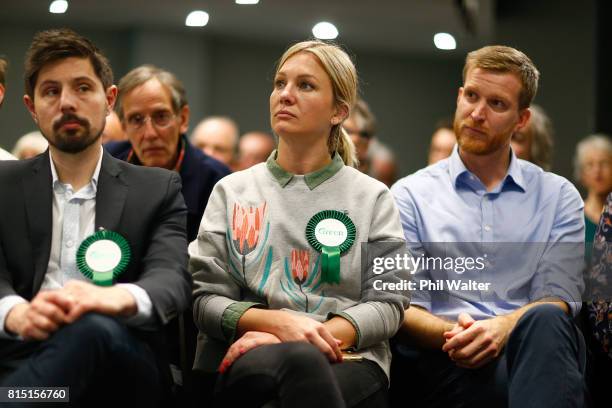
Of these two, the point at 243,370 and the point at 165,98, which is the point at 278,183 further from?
the point at 165,98

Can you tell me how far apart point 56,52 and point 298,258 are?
80 centimetres

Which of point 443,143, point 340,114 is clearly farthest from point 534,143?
point 340,114

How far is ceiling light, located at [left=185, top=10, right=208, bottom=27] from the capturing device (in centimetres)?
429

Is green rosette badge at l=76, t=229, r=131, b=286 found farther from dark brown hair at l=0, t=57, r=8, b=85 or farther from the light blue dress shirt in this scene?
dark brown hair at l=0, t=57, r=8, b=85

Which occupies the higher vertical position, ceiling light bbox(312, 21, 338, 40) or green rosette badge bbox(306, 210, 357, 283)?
ceiling light bbox(312, 21, 338, 40)

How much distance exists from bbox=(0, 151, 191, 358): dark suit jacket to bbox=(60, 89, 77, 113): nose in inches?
5.7

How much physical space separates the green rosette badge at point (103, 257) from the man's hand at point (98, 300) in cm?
9

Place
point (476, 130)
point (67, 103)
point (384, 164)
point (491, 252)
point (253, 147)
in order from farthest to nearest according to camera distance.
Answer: point (253, 147) < point (384, 164) < point (476, 130) < point (491, 252) < point (67, 103)

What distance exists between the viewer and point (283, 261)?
2.22 m

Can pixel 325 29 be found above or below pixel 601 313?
above

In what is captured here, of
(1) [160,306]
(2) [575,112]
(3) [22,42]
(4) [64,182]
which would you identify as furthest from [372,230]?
(2) [575,112]

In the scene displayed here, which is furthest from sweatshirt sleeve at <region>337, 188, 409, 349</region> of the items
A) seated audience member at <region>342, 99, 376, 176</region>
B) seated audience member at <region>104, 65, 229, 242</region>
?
seated audience member at <region>342, 99, 376, 176</region>

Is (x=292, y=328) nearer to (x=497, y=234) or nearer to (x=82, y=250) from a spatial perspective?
(x=82, y=250)

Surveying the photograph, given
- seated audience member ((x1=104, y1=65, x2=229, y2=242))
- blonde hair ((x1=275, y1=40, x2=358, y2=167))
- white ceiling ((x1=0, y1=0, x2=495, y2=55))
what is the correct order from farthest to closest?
white ceiling ((x1=0, y1=0, x2=495, y2=55))
seated audience member ((x1=104, y1=65, x2=229, y2=242))
blonde hair ((x1=275, y1=40, x2=358, y2=167))
